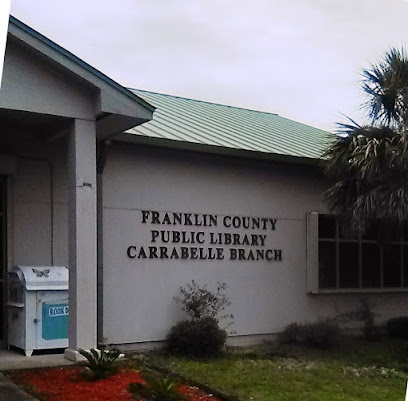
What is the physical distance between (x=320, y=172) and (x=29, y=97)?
714 centimetres

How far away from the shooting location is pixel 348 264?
49.6 feet

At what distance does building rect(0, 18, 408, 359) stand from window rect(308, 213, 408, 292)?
0.03 m

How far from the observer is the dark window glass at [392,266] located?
15.8m

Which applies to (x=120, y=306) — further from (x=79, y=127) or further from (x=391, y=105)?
(x=391, y=105)

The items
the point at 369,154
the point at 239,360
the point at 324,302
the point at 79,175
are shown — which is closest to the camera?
the point at 79,175

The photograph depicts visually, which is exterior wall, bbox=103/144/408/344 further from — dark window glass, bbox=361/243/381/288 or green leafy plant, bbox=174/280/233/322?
dark window glass, bbox=361/243/381/288

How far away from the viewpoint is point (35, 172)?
11672 mm

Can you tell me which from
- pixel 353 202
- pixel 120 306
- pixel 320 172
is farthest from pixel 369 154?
pixel 120 306

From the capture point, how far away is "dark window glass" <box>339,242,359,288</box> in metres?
15.0

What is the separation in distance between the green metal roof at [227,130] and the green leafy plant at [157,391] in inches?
206

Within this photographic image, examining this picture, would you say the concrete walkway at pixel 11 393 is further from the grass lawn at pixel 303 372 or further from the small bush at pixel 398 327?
the small bush at pixel 398 327

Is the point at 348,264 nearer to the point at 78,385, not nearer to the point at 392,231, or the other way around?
the point at 392,231

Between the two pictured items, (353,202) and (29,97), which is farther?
(353,202)

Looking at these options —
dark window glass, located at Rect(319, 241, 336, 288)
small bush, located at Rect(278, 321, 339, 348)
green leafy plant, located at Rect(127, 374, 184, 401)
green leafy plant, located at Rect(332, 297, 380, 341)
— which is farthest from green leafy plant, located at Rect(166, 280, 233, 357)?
green leafy plant, located at Rect(127, 374, 184, 401)
